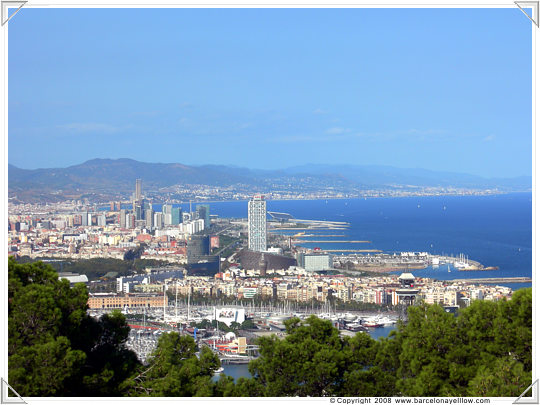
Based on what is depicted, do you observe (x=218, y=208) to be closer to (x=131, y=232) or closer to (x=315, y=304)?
(x=131, y=232)

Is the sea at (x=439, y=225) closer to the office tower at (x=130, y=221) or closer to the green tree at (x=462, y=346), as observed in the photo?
the office tower at (x=130, y=221)

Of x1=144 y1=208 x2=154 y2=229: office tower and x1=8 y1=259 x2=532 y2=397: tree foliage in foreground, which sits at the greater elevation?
x1=144 y1=208 x2=154 y2=229: office tower

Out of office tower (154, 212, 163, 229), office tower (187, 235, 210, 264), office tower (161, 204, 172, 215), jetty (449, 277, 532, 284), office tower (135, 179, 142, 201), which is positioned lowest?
jetty (449, 277, 532, 284)

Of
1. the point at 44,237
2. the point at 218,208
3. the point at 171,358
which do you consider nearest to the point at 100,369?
the point at 171,358

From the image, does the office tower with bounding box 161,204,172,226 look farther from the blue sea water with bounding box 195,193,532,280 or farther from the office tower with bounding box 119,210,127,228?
the office tower with bounding box 119,210,127,228

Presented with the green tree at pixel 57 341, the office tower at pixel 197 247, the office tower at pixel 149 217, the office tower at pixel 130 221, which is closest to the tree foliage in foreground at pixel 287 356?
the green tree at pixel 57 341

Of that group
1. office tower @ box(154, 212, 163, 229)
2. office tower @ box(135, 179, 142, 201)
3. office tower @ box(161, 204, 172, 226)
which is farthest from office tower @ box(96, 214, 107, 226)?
office tower @ box(161, 204, 172, 226)

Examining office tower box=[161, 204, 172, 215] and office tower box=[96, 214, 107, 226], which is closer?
office tower box=[96, 214, 107, 226]
